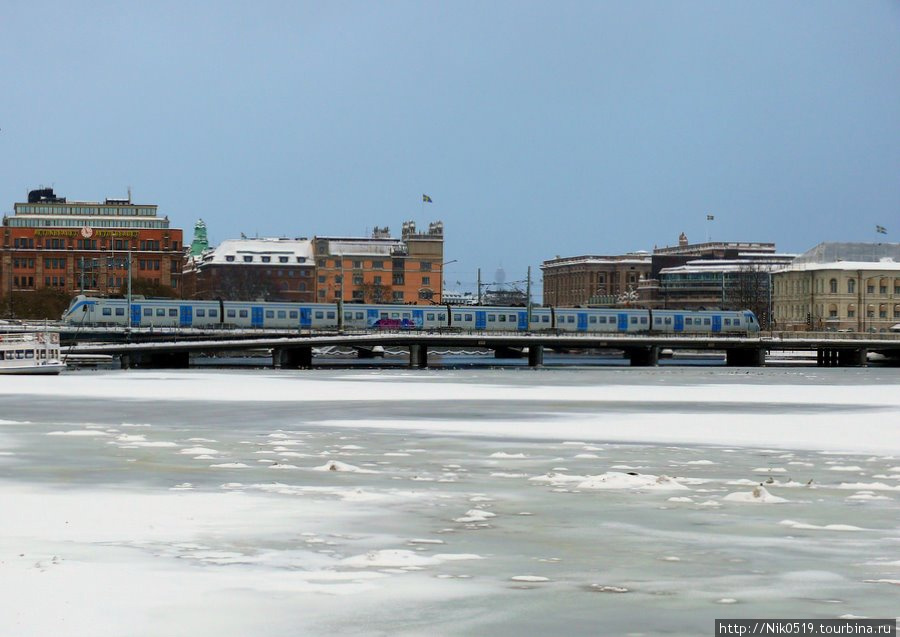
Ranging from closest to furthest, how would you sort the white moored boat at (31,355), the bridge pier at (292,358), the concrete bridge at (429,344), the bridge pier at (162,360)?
the white moored boat at (31,355) < the concrete bridge at (429,344) < the bridge pier at (162,360) < the bridge pier at (292,358)

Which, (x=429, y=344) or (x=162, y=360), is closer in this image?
(x=162, y=360)

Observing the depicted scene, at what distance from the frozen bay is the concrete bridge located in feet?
224

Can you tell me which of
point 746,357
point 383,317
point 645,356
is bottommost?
point 746,357

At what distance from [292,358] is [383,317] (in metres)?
15.6

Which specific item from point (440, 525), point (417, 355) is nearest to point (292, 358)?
point (417, 355)

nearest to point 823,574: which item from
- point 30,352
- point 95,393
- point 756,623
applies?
point 756,623

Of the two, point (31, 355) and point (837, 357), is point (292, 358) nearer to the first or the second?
point (31, 355)

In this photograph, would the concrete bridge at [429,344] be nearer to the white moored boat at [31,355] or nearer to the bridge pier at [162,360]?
the bridge pier at [162,360]

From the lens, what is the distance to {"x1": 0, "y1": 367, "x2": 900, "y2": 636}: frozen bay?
17047mm

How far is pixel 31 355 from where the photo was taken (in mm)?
98500

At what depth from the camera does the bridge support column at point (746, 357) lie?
151 m

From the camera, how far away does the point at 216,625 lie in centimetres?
1614

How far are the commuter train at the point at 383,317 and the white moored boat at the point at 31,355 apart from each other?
24721mm

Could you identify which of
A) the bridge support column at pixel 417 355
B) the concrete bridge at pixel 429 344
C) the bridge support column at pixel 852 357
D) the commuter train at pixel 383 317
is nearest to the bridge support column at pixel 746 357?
the concrete bridge at pixel 429 344
